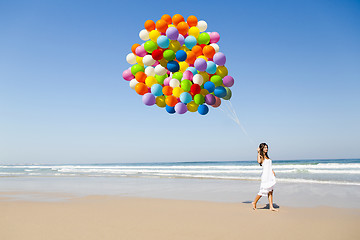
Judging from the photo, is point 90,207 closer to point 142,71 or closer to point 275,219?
point 142,71

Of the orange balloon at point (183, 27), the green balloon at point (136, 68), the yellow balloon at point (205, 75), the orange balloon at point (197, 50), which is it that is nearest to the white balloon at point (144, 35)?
the green balloon at point (136, 68)

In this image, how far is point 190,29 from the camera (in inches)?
293

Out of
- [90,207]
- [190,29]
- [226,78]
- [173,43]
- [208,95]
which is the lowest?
[90,207]

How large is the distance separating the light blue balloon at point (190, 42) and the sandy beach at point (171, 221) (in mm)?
4174

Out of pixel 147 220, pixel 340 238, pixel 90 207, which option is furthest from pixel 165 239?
pixel 90 207

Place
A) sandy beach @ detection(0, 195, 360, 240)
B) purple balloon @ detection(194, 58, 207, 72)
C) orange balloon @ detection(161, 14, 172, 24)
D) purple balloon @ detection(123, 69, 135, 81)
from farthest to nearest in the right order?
purple balloon @ detection(123, 69, 135, 81), orange balloon @ detection(161, 14, 172, 24), purple balloon @ detection(194, 58, 207, 72), sandy beach @ detection(0, 195, 360, 240)

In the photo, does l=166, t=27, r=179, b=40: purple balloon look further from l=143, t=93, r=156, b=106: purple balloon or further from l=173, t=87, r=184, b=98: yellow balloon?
l=143, t=93, r=156, b=106: purple balloon

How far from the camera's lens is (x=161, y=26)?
7156mm

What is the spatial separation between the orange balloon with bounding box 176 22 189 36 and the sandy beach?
4.57 m

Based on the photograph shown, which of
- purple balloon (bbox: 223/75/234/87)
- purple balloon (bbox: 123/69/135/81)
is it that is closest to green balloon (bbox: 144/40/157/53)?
purple balloon (bbox: 123/69/135/81)

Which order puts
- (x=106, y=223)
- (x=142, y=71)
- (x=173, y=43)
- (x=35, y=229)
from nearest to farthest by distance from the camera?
(x=35, y=229)
(x=106, y=223)
(x=173, y=43)
(x=142, y=71)

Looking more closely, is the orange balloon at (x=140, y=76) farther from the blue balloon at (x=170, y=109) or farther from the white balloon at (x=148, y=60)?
the blue balloon at (x=170, y=109)

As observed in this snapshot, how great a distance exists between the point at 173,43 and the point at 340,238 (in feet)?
17.9

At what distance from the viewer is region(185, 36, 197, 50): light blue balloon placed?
23.7 feet
